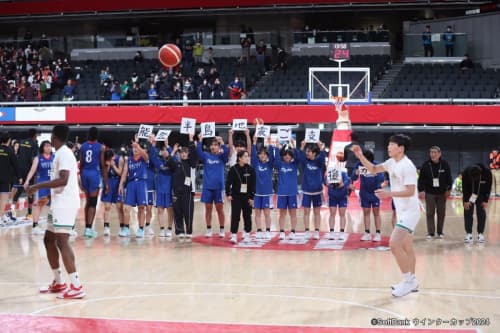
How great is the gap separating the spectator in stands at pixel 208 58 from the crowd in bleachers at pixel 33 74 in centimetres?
567

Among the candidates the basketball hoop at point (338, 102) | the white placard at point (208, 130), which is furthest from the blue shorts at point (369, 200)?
the basketball hoop at point (338, 102)

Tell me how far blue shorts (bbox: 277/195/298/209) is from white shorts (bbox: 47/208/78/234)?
18.9 ft

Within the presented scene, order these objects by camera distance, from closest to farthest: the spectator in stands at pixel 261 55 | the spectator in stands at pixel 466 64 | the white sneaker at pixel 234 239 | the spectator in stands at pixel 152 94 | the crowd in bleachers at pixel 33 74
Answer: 1. the white sneaker at pixel 234 239
2. the spectator in stands at pixel 152 94
3. the spectator in stands at pixel 466 64
4. the crowd in bleachers at pixel 33 74
5. the spectator in stands at pixel 261 55

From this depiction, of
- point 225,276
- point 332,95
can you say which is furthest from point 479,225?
point 332,95

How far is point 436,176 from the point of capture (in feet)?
44.2

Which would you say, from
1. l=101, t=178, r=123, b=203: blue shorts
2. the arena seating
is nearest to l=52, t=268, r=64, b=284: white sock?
l=101, t=178, r=123, b=203: blue shorts

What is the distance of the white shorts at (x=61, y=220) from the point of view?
8.20 meters

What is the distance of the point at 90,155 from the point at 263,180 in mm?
3214

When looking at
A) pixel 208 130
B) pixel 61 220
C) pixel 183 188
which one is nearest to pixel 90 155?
pixel 183 188

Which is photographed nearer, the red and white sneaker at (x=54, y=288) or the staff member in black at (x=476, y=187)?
the red and white sneaker at (x=54, y=288)

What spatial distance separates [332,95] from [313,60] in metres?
5.83

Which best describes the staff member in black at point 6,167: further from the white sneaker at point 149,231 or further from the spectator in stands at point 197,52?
the spectator in stands at point 197,52

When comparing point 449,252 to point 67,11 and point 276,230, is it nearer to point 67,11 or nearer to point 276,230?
point 276,230

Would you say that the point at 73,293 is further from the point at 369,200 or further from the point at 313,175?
the point at 369,200
